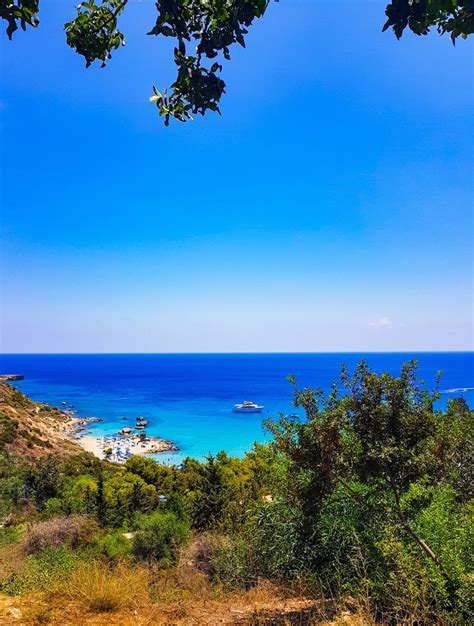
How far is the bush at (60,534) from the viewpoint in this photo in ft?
41.7

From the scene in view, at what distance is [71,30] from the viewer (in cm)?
318

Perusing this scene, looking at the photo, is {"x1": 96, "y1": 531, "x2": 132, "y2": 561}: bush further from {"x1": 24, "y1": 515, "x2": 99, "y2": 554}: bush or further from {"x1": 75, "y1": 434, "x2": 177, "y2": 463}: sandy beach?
{"x1": 75, "y1": 434, "x2": 177, "y2": 463}: sandy beach

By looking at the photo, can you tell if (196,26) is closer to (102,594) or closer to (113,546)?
(102,594)

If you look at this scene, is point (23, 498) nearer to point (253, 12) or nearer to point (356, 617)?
point (356, 617)

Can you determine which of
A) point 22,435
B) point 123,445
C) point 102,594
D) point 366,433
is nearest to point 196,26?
point 366,433

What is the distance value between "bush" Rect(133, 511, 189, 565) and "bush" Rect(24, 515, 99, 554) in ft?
6.87

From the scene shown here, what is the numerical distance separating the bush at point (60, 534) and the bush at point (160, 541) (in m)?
2.09

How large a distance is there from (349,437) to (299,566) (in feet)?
11.4

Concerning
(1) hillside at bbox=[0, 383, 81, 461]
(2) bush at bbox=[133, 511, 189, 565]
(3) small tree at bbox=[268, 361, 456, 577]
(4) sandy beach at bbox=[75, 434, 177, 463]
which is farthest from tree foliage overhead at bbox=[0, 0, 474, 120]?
(4) sandy beach at bbox=[75, 434, 177, 463]

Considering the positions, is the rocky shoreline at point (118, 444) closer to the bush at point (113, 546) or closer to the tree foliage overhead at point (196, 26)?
the bush at point (113, 546)

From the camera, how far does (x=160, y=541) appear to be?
43.7 ft

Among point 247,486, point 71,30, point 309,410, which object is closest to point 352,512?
point 309,410

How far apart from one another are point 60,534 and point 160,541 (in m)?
3.59

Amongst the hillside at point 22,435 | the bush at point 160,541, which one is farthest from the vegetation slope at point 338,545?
the hillside at point 22,435
